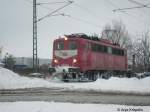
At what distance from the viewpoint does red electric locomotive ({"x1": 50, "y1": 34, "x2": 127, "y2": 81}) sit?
3609 centimetres

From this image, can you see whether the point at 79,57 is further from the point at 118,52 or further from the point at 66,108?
the point at 66,108

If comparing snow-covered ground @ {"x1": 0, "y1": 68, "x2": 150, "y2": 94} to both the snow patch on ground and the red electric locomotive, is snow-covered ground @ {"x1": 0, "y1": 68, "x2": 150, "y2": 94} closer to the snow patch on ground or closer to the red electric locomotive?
the snow patch on ground

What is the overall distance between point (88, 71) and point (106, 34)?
2823 inches

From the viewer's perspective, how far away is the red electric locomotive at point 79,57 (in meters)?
36.1

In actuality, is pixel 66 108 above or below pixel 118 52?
below

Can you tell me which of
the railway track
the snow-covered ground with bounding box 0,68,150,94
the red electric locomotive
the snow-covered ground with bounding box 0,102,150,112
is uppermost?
the red electric locomotive

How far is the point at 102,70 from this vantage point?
4138 centimetres

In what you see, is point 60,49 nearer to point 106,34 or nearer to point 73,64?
point 73,64

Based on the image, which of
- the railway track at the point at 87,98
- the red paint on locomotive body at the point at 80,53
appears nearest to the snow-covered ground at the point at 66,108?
the railway track at the point at 87,98

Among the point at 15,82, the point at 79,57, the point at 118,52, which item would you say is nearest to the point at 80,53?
the point at 79,57

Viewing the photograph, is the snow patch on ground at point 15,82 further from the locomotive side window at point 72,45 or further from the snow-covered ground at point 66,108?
the snow-covered ground at point 66,108

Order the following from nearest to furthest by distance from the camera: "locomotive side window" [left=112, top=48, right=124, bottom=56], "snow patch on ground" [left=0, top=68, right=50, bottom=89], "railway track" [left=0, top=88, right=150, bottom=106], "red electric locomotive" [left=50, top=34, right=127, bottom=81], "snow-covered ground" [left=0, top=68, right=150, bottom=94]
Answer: "railway track" [left=0, top=88, right=150, bottom=106]
"snow-covered ground" [left=0, top=68, right=150, bottom=94]
"snow patch on ground" [left=0, top=68, right=50, bottom=89]
"red electric locomotive" [left=50, top=34, right=127, bottom=81]
"locomotive side window" [left=112, top=48, right=124, bottom=56]

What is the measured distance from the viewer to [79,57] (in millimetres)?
36250

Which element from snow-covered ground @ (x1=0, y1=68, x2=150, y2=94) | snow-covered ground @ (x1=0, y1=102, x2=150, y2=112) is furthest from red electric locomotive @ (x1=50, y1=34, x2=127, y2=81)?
snow-covered ground @ (x1=0, y1=102, x2=150, y2=112)
